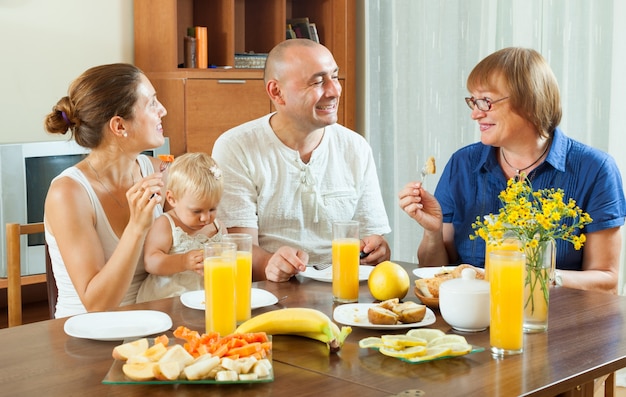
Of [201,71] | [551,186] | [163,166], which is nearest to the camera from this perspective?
[551,186]

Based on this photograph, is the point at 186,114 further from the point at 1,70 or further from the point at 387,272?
the point at 387,272

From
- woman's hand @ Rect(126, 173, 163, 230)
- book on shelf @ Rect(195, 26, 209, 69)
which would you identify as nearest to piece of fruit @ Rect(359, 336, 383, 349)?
woman's hand @ Rect(126, 173, 163, 230)

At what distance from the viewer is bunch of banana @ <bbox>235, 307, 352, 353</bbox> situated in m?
1.59

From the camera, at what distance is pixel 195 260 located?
7.18 ft

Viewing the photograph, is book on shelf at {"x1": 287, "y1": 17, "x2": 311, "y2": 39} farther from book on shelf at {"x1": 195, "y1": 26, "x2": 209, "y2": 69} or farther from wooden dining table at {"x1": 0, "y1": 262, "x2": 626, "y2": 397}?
wooden dining table at {"x1": 0, "y1": 262, "x2": 626, "y2": 397}

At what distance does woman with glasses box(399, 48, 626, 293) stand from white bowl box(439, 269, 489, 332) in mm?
682

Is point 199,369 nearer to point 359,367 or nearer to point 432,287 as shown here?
point 359,367

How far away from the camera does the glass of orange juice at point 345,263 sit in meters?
1.95

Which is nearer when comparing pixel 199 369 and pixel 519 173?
pixel 199 369

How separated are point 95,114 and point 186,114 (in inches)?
71.1

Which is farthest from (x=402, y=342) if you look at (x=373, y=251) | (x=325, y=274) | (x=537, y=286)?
(x=373, y=251)

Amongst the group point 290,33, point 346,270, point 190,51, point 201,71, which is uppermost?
point 290,33

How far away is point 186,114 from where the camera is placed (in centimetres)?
421

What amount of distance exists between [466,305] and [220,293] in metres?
0.49
